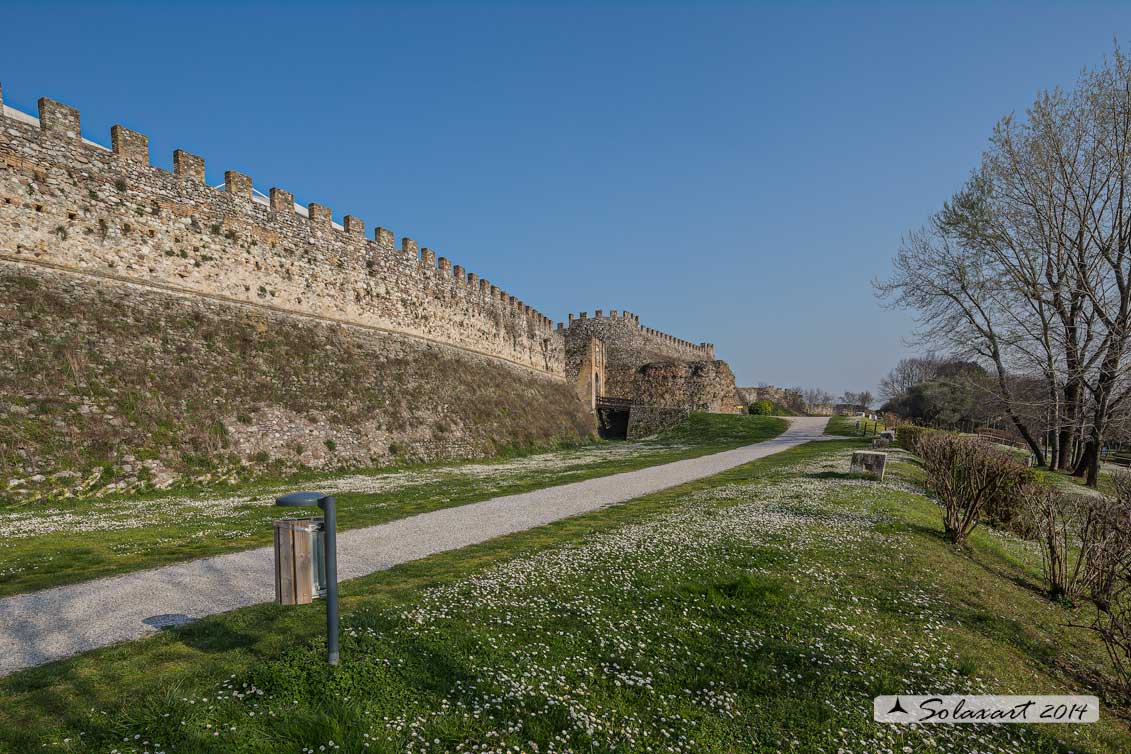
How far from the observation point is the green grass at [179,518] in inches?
380

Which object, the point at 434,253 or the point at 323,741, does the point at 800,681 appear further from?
the point at 434,253

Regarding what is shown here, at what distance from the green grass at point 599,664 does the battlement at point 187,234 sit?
21061 millimetres

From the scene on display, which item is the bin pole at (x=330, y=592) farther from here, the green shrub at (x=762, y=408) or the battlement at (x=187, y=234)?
the green shrub at (x=762, y=408)

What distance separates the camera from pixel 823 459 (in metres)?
27.5

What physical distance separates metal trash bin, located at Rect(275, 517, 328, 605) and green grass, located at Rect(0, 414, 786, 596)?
615 cm

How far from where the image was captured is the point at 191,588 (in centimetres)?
840

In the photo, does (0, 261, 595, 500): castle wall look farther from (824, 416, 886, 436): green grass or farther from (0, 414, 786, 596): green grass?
(824, 416, 886, 436): green grass

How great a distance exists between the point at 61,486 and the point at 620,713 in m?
18.6

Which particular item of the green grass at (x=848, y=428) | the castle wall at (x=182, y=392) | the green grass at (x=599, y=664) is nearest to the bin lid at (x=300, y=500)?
the green grass at (x=599, y=664)

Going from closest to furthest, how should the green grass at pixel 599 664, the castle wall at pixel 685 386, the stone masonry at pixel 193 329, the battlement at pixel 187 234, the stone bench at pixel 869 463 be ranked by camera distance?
the green grass at pixel 599 664
the stone masonry at pixel 193 329
the battlement at pixel 187 234
the stone bench at pixel 869 463
the castle wall at pixel 685 386

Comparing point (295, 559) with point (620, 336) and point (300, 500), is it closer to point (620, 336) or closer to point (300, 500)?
point (300, 500)

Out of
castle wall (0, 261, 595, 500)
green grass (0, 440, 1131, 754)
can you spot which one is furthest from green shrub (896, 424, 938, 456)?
castle wall (0, 261, 595, 500)

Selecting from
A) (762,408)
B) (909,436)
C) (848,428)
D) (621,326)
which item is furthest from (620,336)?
(909,436)

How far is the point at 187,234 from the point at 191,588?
2146cm
